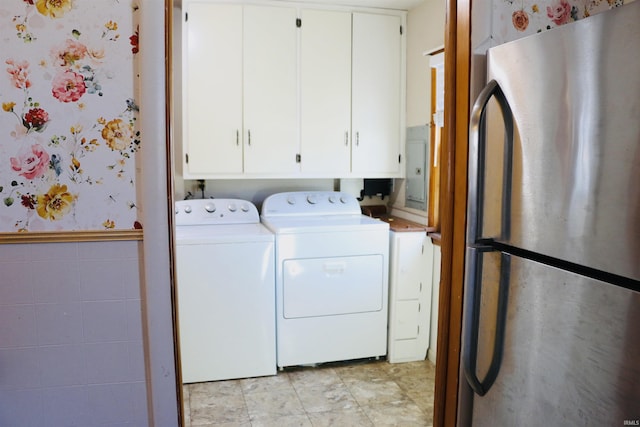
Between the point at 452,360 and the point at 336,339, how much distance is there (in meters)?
1.51

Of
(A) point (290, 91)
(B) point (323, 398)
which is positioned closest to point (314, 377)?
(B) point (323, 398)

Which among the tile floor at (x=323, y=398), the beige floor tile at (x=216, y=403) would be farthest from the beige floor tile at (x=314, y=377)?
the beige floor tile at (x=216, y=403)

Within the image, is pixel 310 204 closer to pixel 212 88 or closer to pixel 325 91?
pixel 325 91

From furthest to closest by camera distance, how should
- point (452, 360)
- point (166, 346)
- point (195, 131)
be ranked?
point (195, 131) < point (452, 360) < point (166, 346)

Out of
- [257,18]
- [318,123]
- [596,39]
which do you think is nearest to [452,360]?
[596,39]

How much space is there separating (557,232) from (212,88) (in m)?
2.48

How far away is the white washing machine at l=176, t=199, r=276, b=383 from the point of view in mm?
2986

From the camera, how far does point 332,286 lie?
3.24 metres

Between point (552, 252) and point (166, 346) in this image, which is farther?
point (166, 346)

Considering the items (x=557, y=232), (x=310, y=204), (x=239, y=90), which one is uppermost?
(x=239, y=90)

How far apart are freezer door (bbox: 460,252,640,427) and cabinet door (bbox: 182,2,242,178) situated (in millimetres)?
2191

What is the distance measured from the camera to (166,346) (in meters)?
1.64

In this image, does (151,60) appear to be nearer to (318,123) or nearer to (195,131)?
(195,131)

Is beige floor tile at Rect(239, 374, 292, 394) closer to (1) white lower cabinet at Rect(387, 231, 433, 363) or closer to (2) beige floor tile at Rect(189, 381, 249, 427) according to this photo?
(2) beige floor tile at Rect(189, 381, 249, 427)
